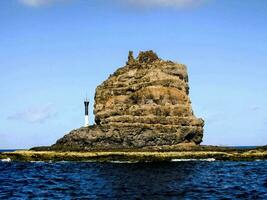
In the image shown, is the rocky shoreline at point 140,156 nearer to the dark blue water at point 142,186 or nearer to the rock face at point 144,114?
the rock face at point 144,114

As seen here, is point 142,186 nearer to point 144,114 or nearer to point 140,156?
point 140,156

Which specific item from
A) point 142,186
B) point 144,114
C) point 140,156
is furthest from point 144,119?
point 142,186

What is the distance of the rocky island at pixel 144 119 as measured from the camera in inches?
4377

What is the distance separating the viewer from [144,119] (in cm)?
11331

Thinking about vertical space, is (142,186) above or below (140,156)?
below

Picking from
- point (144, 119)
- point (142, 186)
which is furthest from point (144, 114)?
point (142, 186)

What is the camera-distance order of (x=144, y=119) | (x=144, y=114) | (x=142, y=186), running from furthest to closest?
1. (x=144, y=114)
2. (x=144, y=119)
3. (x=142, y=186)

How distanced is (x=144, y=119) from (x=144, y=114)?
62.6 inches

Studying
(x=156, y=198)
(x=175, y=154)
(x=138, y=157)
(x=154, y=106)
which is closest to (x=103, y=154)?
(x=138, y=157)

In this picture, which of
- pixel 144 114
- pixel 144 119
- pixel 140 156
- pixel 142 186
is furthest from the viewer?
pixel 144 114

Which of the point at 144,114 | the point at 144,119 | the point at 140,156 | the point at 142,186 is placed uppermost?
the point at 144,114

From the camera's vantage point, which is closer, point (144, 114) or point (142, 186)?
point (142, 186)

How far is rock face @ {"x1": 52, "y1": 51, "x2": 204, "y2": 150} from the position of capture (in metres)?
112

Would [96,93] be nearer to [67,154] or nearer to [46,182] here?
[67,154]
